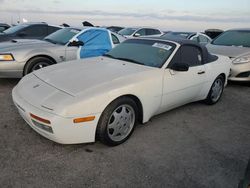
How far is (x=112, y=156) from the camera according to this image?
2.86 meters

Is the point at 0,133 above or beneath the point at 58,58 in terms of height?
beneath

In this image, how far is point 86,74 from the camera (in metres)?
3.29

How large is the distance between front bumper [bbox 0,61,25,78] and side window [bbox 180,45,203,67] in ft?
10.8

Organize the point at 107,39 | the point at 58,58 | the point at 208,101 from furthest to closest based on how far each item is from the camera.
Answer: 1. the point at 107,39
2. the point at 58,58
3. the point at 208,101

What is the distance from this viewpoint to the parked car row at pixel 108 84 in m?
2.69

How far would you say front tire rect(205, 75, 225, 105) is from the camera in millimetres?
4750

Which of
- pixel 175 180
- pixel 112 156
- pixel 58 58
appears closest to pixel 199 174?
pixel 175 180

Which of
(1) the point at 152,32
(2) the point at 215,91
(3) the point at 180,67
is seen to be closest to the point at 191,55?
(3) the point at 180,67

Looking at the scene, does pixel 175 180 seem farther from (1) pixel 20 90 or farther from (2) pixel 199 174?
(1) pixel 20 90

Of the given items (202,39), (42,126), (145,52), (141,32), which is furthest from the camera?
(141,32)

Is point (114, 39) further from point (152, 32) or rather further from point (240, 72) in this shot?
point (152, 32)

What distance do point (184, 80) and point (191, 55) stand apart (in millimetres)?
573

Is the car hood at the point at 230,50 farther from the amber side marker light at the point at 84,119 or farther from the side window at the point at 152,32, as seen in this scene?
the side window at the point at 152,32

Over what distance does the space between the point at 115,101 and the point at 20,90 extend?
1287 mm
